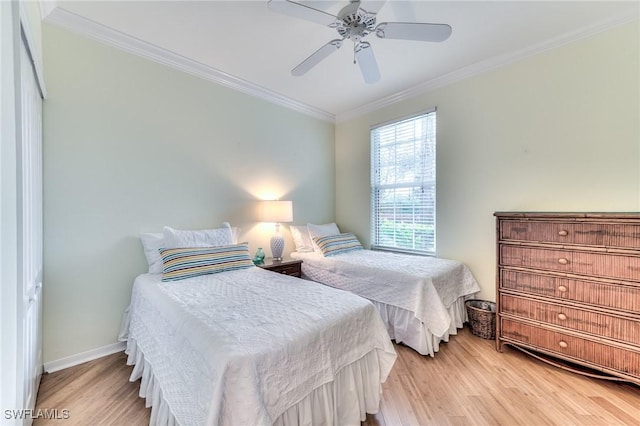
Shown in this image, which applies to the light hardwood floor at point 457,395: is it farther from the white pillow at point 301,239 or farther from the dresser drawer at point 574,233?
the white pillow at point 301,239

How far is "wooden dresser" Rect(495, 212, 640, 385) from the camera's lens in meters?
1.66

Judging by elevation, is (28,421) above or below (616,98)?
below

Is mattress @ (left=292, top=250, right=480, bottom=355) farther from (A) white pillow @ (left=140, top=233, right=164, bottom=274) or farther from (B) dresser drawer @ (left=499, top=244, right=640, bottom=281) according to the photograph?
(A) white pillow @ (left=140, top=233, right=164, bottom=274)

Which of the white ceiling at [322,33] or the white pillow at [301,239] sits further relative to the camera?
the white pillow at [301,239]

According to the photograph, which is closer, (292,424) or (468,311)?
(292,424)

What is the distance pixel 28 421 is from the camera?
134cm

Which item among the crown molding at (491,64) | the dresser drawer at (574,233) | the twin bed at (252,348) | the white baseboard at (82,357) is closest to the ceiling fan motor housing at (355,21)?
the crown molding at (491,64)

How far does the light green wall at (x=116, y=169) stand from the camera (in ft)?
6.40

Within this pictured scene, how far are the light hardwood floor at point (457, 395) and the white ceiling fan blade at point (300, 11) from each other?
7.72 ft

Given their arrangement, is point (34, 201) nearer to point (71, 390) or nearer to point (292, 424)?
point (71, 390)

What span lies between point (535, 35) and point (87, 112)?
371cm

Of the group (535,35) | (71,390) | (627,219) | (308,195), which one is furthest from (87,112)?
(627,219)

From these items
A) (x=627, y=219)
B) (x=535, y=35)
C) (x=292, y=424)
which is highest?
(x=535, y=35)

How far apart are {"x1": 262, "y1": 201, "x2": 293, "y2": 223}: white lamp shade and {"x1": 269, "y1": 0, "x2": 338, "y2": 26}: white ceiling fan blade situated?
73.8 inches
